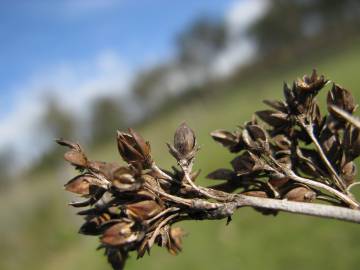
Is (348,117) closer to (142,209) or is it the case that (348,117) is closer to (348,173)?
(348,173)

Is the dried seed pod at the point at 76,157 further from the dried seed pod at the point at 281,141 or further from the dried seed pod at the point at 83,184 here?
the dried seed pod at the point at 281,141

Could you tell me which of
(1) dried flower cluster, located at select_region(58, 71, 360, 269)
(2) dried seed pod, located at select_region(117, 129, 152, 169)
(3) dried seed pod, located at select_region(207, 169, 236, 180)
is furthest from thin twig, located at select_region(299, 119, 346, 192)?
(2) dried seed pod, located at select_region(117, 129, 152, 169)

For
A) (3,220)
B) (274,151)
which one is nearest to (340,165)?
(274,151)

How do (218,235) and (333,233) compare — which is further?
(218,235)

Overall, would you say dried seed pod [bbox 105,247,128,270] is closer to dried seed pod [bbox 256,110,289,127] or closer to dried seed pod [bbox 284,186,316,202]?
dried seed pod [bbox 284,186,316,202]

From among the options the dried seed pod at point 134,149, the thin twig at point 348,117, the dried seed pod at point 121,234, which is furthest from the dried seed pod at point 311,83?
the dried seed pod at point 121,234

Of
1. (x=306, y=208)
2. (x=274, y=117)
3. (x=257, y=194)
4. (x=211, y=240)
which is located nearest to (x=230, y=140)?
(x=274, y=117)

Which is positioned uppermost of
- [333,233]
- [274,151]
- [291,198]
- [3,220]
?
[3,220]

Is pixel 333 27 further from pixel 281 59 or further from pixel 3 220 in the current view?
pixel 3 220
